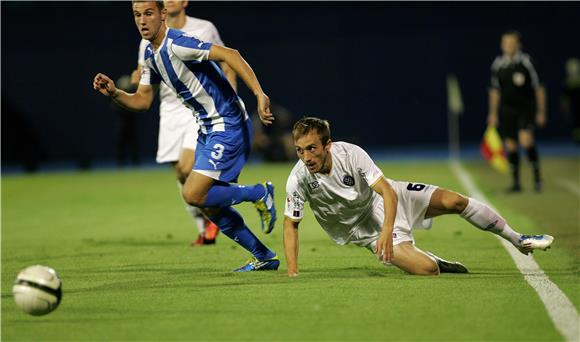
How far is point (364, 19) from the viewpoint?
28438mm

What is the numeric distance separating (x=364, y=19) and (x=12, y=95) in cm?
964

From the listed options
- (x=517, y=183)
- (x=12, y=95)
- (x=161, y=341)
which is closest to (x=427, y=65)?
(x=12, y=95)

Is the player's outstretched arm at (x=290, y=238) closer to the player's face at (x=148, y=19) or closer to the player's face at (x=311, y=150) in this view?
the player's face at (x=311, y=150)

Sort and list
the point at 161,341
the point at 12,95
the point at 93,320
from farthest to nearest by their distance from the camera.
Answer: the point at 12,95 → the point at 93,320 → the point at 161,341

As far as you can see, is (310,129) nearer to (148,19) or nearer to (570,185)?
(148,19)

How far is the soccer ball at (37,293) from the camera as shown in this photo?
6.29 m

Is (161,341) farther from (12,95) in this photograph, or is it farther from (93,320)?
(12,95)

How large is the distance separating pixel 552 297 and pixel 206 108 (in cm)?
299

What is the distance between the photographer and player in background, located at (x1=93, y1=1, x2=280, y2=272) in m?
7.86

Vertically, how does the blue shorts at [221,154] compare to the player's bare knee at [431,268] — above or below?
above

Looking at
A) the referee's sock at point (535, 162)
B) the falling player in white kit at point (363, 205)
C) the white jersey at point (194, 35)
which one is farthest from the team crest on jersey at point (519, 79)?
the falling player in white kit at point (363, 205)

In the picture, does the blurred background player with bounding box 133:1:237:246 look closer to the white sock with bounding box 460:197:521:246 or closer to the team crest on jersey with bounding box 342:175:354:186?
the team crest on jersey with bounding box 342:175:354:186

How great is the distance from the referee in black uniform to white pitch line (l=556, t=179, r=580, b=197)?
0.48 metres

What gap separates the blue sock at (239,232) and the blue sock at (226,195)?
0.29 ft
